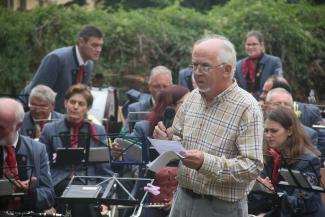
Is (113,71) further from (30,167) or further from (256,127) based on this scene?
(256,127)

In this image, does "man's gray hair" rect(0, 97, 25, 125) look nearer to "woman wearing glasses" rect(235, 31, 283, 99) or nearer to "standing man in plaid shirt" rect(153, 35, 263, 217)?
"standing man in plaid shirt" rect(153, 35, 263, 217)

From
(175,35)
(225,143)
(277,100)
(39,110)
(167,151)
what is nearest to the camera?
(167,151)

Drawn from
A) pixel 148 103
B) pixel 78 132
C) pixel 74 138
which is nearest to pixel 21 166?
pixel 74 138

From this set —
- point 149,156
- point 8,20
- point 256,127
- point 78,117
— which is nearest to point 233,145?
point 256,127

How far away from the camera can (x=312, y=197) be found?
692 centimetres

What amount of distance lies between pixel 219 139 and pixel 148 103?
475cm

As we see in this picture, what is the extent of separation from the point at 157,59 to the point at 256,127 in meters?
9.91

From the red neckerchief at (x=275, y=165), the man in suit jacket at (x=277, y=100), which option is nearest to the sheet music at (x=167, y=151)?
the red neckerchief at (x=275, y=165)

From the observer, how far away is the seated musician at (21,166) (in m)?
6.50

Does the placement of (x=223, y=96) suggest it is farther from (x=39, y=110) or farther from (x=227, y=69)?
(x=39, y=110)

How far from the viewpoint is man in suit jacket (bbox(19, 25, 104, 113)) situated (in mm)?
10391

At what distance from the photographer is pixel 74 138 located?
7.99 metres

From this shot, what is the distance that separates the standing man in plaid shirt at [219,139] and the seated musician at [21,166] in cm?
169

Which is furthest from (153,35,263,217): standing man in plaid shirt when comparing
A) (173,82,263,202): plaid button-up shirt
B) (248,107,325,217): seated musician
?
(248,107,325,217): seated musician
